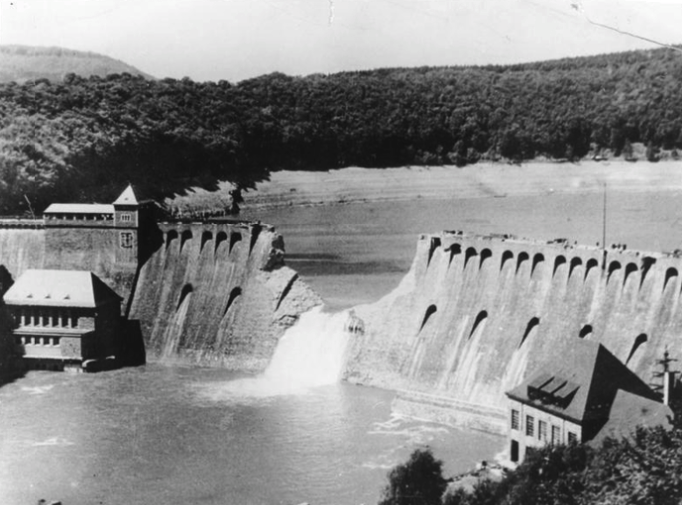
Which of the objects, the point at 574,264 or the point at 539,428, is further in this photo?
the point at 574,264

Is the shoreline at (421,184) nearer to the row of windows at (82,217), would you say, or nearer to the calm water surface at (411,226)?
the calm water surface at (411,226)

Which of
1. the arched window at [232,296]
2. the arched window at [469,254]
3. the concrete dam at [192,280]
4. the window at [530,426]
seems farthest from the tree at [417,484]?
the arched window at [232,296]

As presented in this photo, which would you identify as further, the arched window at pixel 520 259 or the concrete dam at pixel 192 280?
the concrete dam at pixel 192 280

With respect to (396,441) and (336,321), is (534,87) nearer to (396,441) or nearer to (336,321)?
(336,321)

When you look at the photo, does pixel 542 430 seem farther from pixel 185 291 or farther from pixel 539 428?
pixel 185 291

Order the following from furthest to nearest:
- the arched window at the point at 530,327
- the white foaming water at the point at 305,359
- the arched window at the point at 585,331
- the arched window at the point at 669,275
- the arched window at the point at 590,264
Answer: the white foaming water at the point at 305,359 < the arched window at the point at 530,327 < the arched window at the point at 590,264 < the arched window at the point at 585,331 < the arched window at the point at 669,275

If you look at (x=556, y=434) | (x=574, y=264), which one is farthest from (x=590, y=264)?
(x=556, y=434)
